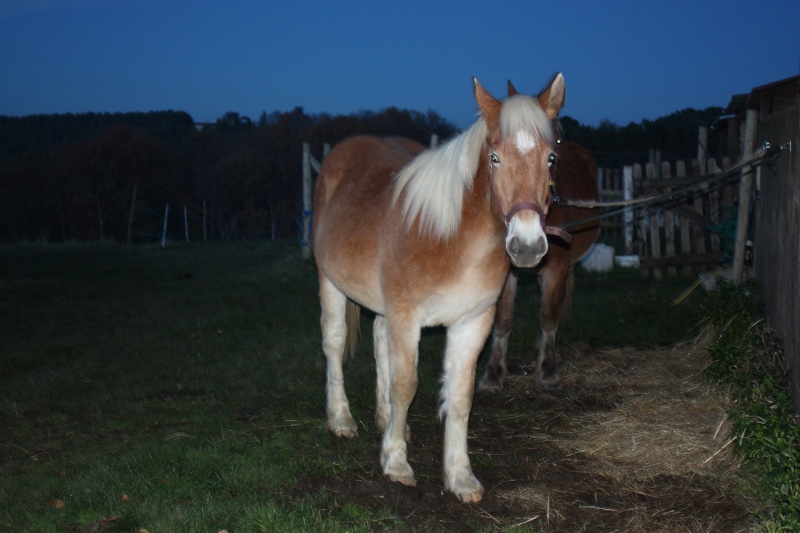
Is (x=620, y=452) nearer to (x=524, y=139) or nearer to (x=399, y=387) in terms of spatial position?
(x=399, y=387)

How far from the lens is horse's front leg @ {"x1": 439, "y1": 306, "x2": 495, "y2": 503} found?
13.2 feet

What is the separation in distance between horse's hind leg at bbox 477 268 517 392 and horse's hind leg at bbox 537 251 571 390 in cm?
29

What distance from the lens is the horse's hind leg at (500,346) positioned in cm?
610

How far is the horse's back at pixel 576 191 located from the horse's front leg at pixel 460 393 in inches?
93.6

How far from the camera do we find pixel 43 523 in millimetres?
3645

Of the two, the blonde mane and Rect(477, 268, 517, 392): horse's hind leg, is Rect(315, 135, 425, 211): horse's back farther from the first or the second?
Rect(477, 268, 517, 392): horse's hind leg

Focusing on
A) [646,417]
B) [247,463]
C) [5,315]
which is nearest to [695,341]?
[646,417]

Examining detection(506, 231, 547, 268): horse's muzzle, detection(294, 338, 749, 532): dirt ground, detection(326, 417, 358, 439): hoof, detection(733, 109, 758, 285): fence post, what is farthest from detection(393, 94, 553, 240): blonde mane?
detection(733, 109, 758, 285): fence post

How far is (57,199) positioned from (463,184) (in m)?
42.7

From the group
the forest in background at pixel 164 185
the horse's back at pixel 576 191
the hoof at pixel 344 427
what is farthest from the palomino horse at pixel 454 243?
the forest in background at pixel 164 185

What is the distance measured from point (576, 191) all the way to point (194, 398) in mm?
4052

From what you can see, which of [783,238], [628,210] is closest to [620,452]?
[783,238]

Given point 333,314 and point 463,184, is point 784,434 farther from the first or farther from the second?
point 333,314

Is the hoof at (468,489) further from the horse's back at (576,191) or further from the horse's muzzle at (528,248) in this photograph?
the horse's back at (576,191)
